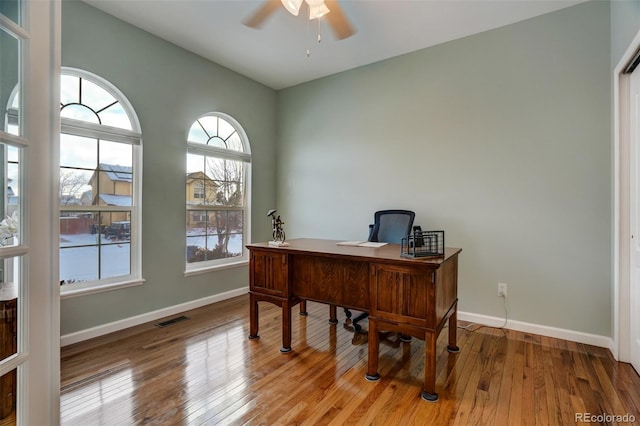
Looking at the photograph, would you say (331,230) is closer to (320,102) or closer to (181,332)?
(320,102)

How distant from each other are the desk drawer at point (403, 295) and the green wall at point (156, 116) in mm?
2347

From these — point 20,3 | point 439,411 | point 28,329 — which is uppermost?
point 20,3

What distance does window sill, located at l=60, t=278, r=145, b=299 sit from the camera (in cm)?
262

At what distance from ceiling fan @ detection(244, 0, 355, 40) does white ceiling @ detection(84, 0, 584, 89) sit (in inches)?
3.6

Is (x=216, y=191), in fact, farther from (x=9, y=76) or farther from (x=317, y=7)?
(x=9, y=76)

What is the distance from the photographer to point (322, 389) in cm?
199

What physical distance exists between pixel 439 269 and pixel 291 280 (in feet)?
3.82

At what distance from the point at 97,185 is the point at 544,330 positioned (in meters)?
4.29

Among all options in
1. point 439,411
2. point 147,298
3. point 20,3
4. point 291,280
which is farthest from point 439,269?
point 147,298

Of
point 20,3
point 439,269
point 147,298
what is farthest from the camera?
point 147,298

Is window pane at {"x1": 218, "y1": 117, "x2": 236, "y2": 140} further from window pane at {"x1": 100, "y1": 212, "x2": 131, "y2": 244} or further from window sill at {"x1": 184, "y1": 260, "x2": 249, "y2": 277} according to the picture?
window sill at {"x1": 184, "y1": 260, "x2": 249, "y2": 277}

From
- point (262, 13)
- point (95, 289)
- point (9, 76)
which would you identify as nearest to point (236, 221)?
point (95, 289)

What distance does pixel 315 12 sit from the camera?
2.20 meters

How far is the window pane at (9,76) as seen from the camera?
91 centimetres
